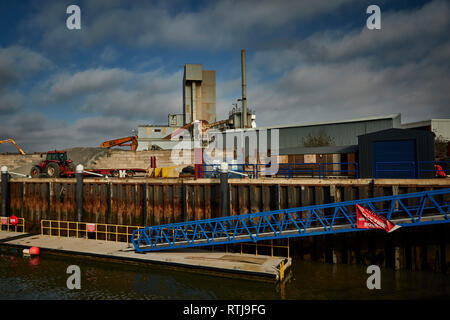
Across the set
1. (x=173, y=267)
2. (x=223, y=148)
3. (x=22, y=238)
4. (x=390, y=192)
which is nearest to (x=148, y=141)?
(x=223, y=148)

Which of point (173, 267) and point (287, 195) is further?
point (287, 195)

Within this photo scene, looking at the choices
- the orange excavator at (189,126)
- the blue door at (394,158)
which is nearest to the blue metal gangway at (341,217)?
the blue door at (394,158)

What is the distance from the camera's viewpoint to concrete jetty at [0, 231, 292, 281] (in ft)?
41.1

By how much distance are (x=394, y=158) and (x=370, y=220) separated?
669 cm

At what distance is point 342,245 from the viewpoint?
14.2 meters

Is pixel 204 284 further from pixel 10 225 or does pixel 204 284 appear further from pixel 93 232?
pixel 10 225

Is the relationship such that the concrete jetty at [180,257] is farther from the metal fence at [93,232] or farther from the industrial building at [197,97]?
the industrial building at [197,97]

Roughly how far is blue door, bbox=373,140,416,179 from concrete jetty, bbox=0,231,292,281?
26.9 feet

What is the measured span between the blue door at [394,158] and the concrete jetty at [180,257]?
8203 mm

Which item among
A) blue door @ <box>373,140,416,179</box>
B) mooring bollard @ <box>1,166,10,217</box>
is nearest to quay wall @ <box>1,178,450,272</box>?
mooring bollard @ <box>1,166,10,217</box>

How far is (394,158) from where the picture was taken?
16.4m

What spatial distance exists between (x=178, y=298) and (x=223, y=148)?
25.4 meters
